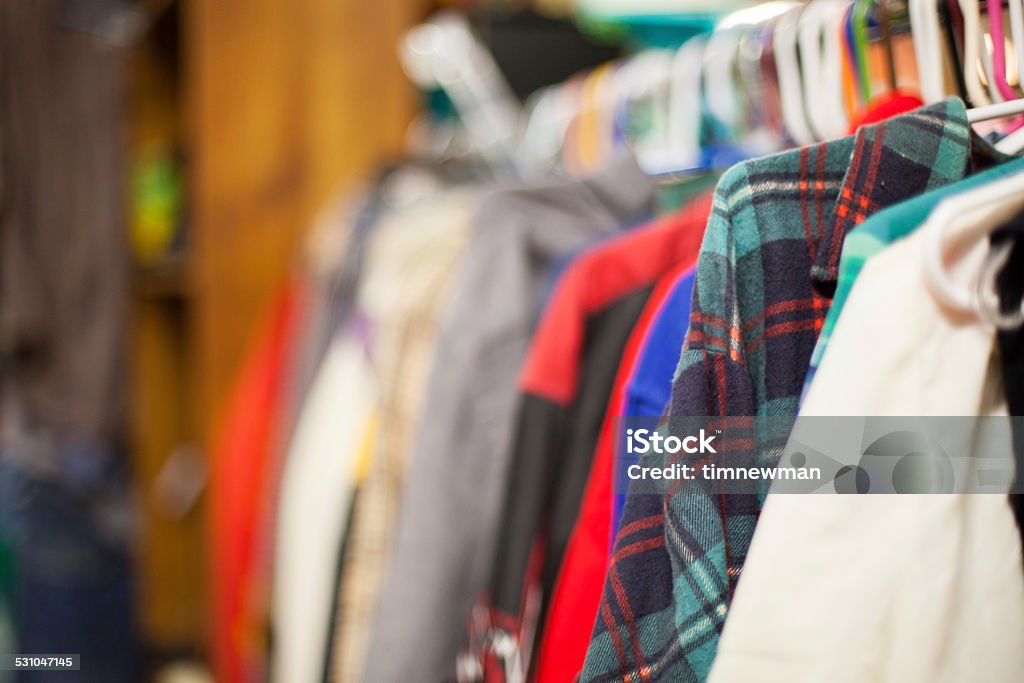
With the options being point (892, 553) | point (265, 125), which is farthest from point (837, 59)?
point (265, 125)

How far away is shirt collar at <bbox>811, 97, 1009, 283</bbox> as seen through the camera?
1.40 feet

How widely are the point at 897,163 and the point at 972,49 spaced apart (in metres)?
0.11

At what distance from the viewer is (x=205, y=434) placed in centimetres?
141

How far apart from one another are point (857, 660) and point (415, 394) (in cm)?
49

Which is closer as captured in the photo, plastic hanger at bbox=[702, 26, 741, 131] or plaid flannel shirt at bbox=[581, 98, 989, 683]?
plaid flannel shirt at bbox=[581, 98, 989, 683]

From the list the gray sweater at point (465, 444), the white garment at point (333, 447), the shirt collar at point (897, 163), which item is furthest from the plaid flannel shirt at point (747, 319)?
the white garment at point (333, 447)

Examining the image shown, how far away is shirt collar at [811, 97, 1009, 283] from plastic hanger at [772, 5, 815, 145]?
185 millimetres

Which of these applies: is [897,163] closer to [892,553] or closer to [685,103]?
[892,553]

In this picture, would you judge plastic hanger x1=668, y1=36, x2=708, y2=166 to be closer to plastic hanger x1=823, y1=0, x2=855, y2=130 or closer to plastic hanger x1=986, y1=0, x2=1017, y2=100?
plastic hanger x1=823, y1=0, x2=855, y2=130

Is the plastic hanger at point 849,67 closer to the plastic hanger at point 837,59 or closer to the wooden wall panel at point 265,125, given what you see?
the plastic hanger at point 837,59

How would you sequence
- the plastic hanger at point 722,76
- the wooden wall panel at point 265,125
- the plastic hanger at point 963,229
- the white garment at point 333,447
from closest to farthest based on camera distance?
the plastic hanger at point 963,229
the plastic hanger at point 722,76
the white garment at point 333,447
the wooden wall panel at point 265,125

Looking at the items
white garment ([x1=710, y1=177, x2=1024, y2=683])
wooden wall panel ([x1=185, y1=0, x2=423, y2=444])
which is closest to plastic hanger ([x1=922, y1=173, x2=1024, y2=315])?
white garment ([x1=710, y1=177, x2=1024, y2=683])

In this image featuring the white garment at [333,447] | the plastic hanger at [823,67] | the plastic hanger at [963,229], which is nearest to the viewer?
the plastic hanger at [963,229]

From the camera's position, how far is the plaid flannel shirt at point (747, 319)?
0.41 m
